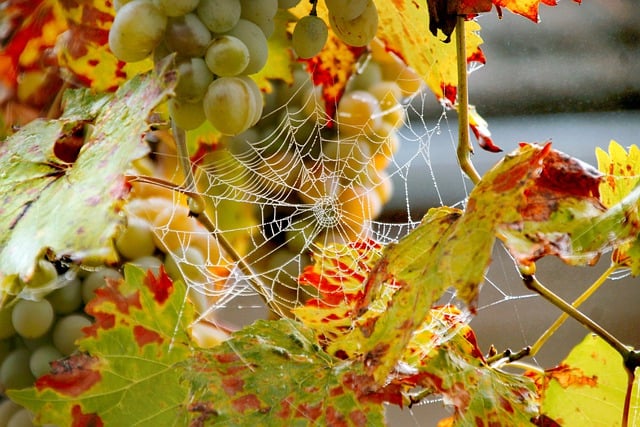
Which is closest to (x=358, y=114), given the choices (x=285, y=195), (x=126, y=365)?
(x=285, y=195)

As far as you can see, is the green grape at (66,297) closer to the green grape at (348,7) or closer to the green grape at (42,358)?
the green grape at (42,358)

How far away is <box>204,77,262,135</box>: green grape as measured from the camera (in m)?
0.24

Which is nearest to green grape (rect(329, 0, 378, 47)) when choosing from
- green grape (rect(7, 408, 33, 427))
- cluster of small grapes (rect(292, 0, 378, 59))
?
cluster of small grapes (rect(292, 0, 378, 59))

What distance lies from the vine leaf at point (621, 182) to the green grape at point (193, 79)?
0.14 m

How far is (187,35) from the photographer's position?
0.24 metres

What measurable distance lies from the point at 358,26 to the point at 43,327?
0.18 m

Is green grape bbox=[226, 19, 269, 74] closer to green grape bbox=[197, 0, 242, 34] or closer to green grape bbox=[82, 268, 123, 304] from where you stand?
green grape bbox=[197, 0, 242, 34]

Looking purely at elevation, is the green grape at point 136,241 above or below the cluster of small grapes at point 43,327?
above

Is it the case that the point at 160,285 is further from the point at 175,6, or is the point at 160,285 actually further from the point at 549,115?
the point at 549,115

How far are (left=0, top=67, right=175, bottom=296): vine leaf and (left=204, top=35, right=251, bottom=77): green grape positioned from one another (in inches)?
0.9

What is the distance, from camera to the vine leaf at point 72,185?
0.67 ft

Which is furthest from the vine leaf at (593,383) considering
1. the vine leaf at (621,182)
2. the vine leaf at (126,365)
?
the vine leaf at (126,365)

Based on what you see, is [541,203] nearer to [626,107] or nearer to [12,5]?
[12,5]

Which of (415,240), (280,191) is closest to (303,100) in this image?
(280,191)
